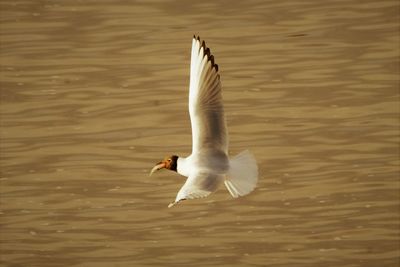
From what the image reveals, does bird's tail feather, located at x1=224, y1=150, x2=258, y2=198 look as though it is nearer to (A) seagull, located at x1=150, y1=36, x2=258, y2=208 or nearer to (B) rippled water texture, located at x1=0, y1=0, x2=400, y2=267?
(A) seagull, located at x1=150, y1=36, x2=258, y2=208

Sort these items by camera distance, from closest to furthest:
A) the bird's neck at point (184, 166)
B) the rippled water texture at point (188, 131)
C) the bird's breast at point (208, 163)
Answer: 1. the bird's breast at point (208, 163)
2. the bird's neck at point (184, 166)
3. the rippled water texture at point (188, 131)

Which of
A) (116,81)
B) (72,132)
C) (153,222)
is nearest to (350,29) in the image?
(116,81)

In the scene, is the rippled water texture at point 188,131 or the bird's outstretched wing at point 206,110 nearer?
the bird's outstretched wing at point 206,110

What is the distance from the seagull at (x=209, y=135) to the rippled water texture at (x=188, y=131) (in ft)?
3.26

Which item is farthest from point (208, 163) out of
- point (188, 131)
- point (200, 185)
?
point (188, 131)

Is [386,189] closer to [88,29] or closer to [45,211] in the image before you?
[45,211]

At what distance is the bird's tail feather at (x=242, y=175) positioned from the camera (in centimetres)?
461

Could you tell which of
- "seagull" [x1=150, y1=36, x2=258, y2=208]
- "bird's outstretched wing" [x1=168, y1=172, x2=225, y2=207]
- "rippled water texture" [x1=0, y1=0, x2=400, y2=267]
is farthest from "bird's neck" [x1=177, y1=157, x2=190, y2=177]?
"rippled water texture" [x1=0, y1=0, x2=400, y2=267]

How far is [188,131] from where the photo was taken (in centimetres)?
676

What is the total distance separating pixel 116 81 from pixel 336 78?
1.34 m

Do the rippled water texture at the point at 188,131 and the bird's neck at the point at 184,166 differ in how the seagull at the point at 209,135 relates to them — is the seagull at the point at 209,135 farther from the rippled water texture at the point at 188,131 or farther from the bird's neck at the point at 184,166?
the rippled water texture at the point at 188,131

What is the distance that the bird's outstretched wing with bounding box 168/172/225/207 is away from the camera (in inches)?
172

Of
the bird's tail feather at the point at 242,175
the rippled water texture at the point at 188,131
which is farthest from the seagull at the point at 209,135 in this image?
the rippled water texture at the point at 188,131

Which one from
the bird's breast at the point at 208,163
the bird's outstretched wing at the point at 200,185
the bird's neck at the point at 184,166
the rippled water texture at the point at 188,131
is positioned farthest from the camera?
the rippled water texture at the point at 188,131
